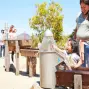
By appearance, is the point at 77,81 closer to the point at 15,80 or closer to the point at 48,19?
the point at 15,80

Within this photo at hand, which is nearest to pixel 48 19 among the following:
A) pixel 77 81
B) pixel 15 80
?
pixel 15 80

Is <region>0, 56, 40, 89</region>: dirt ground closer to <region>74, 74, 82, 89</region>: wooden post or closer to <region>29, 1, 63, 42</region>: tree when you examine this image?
<region>74, 74, 82, 89</region>: wooden post

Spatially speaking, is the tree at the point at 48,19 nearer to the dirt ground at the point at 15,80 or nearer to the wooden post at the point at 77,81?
the dirt ground at the point at 15,80

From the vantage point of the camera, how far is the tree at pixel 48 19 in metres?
24.6

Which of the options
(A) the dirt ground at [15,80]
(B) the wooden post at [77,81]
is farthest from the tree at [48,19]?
(B) the wooden post at [77,81]

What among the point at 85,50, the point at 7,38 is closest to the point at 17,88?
the point at 7,38

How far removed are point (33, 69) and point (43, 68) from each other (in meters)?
3.95

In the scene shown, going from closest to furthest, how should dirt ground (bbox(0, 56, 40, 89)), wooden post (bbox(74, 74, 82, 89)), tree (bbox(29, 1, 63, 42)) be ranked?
1. wooden post (bbox(74, 74, 82, 89))
2. dirt ground (bbox(0, 56, 40, 89))
3. tree (bbox(29, 1, 63, 42))

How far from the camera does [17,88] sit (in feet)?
23.4

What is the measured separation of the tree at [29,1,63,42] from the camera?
2462 cm

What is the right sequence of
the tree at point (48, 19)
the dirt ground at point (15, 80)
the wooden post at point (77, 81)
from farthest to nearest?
the tree at point (48, 19) → the dirt ground at point (15, 80) → the wooden post at point (77, 81)

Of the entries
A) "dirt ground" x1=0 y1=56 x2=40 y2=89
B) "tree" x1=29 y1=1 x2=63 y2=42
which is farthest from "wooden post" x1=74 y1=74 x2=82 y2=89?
"tree" x1=29 y1=1 x2=63 y2=42

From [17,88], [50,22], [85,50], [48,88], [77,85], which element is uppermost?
[50,22]

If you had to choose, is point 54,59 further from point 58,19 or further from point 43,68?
point 58,19
